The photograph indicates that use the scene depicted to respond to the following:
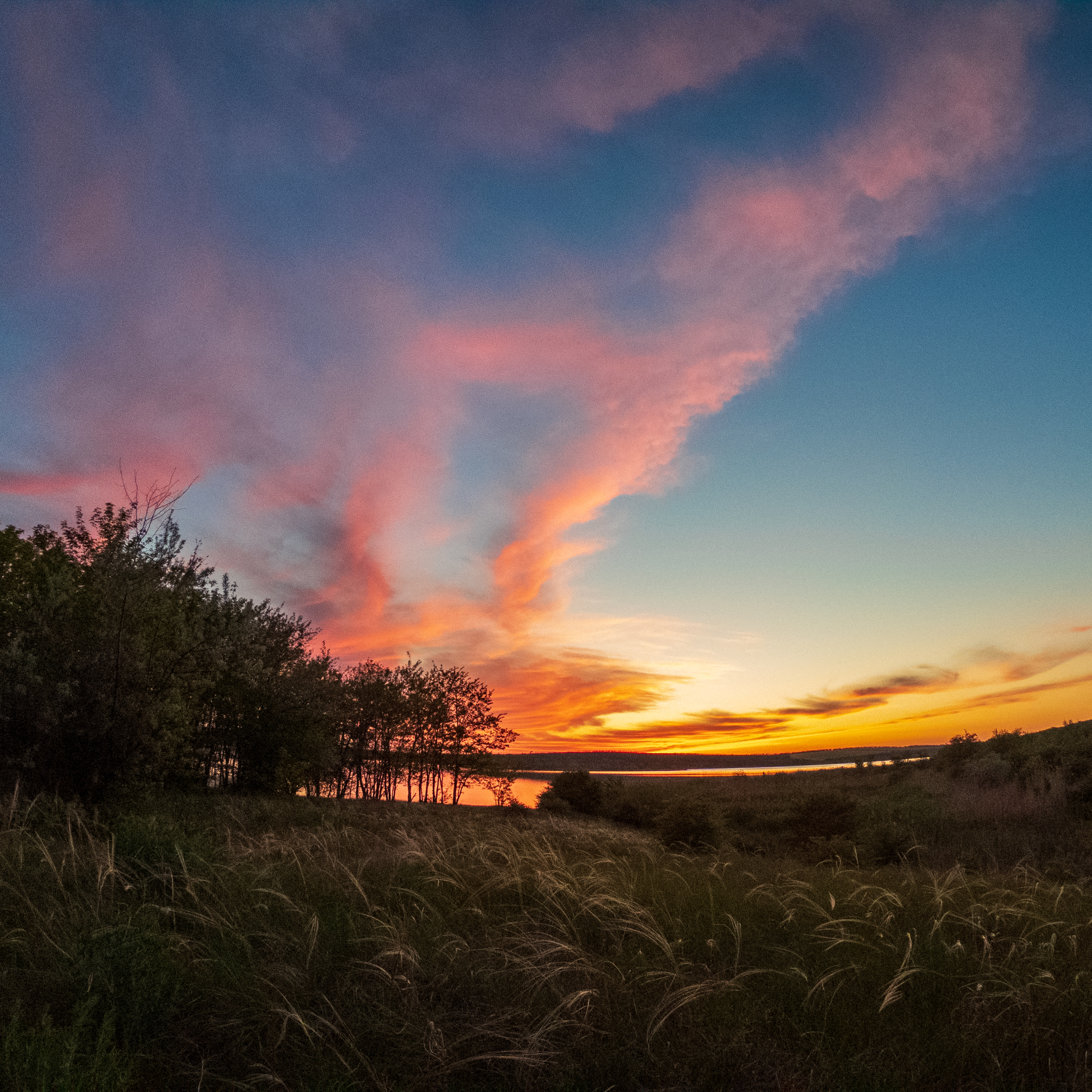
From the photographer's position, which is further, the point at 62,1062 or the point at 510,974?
the point at 510,974

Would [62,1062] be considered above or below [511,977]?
above

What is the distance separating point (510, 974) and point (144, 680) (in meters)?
15.3

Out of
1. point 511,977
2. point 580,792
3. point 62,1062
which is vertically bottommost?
point 580,792

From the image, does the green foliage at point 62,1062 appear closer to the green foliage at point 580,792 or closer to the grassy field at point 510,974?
the grassy field at point 510,974

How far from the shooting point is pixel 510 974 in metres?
4.87

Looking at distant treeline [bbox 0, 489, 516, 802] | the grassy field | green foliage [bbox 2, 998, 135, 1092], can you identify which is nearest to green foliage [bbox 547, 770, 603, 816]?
distant treeline [bbox 0, 489, 516, 802]

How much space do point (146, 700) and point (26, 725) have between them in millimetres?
2388

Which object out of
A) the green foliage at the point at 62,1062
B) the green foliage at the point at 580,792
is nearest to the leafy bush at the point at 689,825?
the green foliage at the point at 580,792

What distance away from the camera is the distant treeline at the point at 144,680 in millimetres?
16656

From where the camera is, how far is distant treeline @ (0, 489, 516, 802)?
16656 mm

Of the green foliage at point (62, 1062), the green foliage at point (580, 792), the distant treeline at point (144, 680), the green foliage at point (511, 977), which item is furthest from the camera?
the green foliage at point (580, 792)

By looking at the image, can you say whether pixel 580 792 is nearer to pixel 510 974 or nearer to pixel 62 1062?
pixel 510 974

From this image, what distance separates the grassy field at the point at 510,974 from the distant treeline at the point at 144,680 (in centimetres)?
840

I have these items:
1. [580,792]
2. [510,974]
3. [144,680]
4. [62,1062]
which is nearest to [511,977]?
[510,974]
